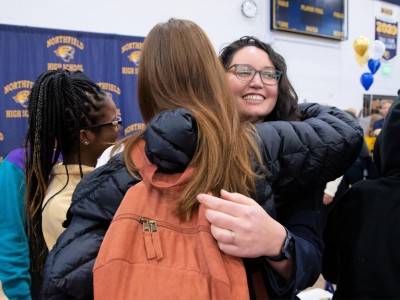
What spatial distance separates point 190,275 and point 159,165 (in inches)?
8.7

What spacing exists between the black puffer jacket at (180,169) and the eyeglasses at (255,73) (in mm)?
350

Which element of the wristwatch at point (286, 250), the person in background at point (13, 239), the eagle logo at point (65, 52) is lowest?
the person in background at point (13, 239)

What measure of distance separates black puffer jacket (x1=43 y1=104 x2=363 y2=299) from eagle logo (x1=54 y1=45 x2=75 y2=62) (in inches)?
Result: 140

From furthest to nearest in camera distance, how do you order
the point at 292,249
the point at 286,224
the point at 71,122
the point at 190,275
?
the point at 71,122 → the point at 286,224 → the point at 292,249 → the point at 190,275

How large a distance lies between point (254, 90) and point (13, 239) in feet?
3.71

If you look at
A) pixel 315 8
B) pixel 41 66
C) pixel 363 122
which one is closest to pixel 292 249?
pixel 41 66

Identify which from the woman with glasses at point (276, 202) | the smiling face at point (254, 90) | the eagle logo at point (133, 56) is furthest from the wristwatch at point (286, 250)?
the eagle logo at point (133, 56)

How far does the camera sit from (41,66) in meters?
3.85

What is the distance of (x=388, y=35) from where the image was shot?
25.3ft

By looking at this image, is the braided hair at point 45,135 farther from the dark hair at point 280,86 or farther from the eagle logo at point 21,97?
the eagle logo at point 21,97

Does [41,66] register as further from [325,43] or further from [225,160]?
[325,43]

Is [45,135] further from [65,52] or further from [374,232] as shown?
[65,52]

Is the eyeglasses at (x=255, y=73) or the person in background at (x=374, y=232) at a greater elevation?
the eyeglasses at (x=255, y=73)

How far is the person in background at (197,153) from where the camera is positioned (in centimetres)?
69
